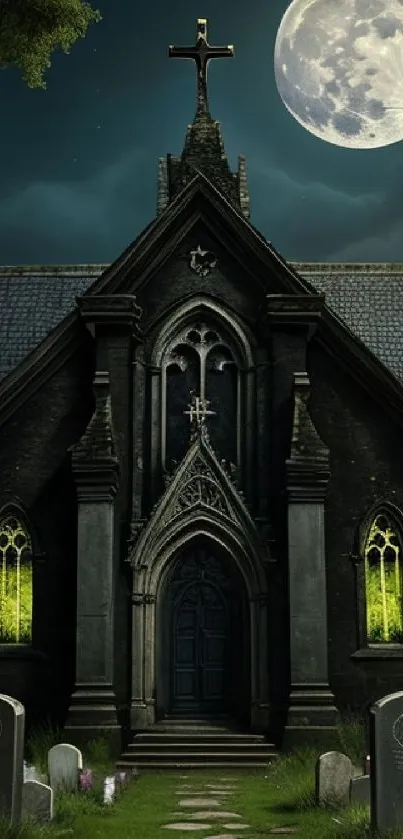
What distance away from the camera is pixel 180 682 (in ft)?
72.0

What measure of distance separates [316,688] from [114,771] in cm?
365

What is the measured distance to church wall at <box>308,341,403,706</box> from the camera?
2159 cm

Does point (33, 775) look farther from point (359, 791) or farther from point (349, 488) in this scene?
point (349, 488)

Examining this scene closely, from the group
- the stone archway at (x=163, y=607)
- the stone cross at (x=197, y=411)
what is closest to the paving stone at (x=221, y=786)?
the stone archway at (x=163, y=607)

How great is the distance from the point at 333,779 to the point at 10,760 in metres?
4.06

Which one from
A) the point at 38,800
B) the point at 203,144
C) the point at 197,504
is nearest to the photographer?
the point at 38,800

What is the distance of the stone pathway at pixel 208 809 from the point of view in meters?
13.3

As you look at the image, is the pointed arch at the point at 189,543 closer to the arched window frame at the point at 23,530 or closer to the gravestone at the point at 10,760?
the arched window frame at the point at 23,530

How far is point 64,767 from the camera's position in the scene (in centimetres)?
1573

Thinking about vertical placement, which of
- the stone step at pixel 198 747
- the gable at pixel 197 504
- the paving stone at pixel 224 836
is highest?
the gable at pixel 197 504

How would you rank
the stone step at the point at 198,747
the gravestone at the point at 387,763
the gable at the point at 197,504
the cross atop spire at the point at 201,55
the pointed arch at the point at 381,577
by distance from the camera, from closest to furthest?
the gravestone at the point at 387,763 → the stone step at the point at 198,747 → the gable at the point at 197,504 → the pointed arch at the point at 381,577 → the cross atop spire at the point at 201,55

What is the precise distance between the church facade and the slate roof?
468 cm

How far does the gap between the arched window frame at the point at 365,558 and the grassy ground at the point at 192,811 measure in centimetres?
183

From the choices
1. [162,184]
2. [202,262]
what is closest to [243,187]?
[162,184]
